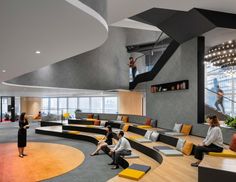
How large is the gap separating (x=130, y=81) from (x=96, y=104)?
7.77 m

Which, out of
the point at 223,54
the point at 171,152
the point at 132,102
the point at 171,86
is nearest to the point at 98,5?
the point at 171,152

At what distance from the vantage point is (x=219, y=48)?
7352mm

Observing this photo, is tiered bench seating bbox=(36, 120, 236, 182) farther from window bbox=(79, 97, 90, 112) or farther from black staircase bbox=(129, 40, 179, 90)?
window bbox=(79, 97, 90, 112)

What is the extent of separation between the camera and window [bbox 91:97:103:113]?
64.6 ft

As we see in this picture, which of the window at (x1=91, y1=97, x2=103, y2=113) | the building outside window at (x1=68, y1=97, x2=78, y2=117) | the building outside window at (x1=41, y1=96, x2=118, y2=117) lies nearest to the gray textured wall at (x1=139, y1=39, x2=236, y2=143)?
the building outside window at (x1=41, y1=96, x2=118, y2=117)

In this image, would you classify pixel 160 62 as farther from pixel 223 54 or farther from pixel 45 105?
pixel 45 105

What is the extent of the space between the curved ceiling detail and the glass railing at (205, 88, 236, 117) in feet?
18.0

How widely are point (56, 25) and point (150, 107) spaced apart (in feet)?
24.2

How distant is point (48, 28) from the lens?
99.3 inches

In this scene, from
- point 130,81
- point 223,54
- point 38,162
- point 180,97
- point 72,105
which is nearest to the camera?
point 38,162

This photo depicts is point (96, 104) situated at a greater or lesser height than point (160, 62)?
lesser

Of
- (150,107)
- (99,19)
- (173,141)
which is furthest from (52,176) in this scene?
(150,107)

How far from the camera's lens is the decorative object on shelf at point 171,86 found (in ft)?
22.8

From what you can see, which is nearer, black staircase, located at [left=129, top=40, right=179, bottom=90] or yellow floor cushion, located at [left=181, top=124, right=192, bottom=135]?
yellow floor cushion, located at [left=181, top=124, right=192, bottom=135]
